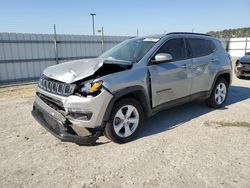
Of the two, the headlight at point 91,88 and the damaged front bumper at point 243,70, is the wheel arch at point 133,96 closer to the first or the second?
the headlight at point 91,88

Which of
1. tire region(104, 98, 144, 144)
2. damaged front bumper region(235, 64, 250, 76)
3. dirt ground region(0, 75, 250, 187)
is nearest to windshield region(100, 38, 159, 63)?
tire region(104, 98, 144, 144)

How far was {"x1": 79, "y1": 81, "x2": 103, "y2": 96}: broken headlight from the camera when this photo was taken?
10.5 ft

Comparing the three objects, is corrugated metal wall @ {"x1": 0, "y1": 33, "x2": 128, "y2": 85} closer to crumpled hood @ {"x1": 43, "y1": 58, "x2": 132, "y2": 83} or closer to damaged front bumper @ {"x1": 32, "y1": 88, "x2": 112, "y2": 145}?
crumpled hood @ {"x1": 43, "y1": 58, "x2": 132, "y2": 83}

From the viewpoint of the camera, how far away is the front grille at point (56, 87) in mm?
3276

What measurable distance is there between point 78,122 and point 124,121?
765 millimetres

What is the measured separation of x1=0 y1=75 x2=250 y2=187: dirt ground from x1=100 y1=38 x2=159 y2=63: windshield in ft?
4.52

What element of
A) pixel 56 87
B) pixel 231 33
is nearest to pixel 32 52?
pixel 56 87

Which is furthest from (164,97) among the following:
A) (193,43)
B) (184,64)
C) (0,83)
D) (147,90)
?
(0,83)

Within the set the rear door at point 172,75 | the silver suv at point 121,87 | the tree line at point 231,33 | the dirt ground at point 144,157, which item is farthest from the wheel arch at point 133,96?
the tree line at point 231,33

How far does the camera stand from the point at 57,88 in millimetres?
Result: 3457

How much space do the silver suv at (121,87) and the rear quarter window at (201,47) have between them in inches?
1.0

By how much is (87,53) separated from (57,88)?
1015cm

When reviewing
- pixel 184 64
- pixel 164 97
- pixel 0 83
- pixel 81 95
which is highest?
pixel 184 64

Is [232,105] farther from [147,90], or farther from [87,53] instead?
[87,53]
